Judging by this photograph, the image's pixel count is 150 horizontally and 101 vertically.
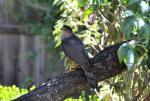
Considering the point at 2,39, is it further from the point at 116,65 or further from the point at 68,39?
the point at 116,65

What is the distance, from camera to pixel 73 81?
15.4 ft

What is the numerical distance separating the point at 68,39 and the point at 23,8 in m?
5.29

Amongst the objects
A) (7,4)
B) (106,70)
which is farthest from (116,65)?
(7,4)

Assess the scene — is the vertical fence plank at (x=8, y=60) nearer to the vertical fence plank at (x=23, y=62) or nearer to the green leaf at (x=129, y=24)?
the vertical fence plank at (x=23, y=62)

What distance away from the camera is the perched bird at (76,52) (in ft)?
15.3

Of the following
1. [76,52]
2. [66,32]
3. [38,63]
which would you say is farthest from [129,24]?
[38,63]

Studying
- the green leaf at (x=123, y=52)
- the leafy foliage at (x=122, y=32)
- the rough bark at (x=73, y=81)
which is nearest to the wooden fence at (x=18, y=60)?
the leafy foliage at (x=122, y=32)

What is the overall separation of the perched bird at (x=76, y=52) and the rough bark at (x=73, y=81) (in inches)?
3.1

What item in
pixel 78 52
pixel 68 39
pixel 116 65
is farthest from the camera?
pixel 68 39

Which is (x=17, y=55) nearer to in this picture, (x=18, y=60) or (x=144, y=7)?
(x=18, y=60)

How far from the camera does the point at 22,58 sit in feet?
36.2

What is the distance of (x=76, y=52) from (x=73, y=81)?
17.0 inches

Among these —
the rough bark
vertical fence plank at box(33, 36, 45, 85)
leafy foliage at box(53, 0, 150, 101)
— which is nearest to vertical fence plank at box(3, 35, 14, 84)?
vertical fence plank at box(33, 36, 45, 85)

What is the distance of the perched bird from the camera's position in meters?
4.66
